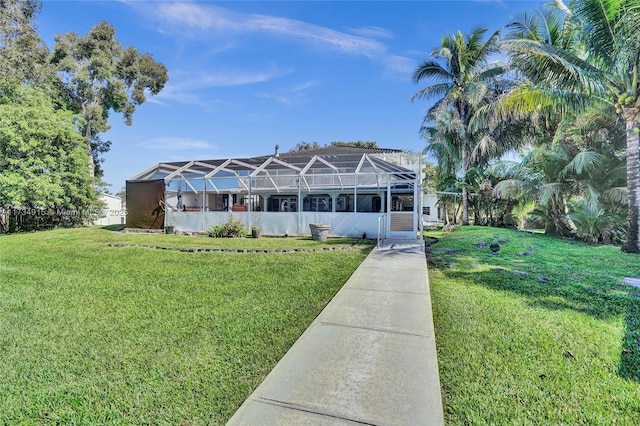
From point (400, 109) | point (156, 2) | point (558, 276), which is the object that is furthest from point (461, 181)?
point (156, 2)

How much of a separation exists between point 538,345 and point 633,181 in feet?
31.2

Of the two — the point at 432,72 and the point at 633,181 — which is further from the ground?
the point at 432,72

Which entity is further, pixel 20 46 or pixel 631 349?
pixel 20 46

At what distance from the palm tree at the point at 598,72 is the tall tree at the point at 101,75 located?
25805 mm

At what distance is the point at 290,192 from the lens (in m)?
18.5

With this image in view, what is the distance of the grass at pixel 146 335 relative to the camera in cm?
242

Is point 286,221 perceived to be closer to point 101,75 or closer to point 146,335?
point 146,335

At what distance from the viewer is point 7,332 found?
3754mm

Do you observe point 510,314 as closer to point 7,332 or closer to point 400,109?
point 7,332

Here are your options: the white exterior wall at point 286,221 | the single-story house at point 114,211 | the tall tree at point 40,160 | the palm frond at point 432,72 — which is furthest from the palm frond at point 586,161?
the single-story house at point 114,211

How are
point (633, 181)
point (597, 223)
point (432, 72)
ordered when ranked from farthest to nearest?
point (432, 72), point (597, 223), point (633, 181)

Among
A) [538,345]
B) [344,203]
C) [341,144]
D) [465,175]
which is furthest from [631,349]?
[341,144]

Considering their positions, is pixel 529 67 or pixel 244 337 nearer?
pixel 244 337

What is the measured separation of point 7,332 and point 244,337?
306 cm
